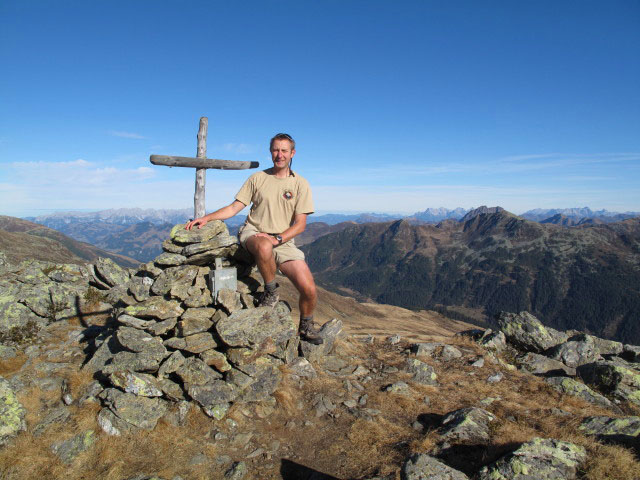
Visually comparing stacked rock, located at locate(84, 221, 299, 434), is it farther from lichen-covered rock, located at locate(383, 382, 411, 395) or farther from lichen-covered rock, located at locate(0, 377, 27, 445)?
lichen-covered rock, located at locate(383, 382, 411, 395)

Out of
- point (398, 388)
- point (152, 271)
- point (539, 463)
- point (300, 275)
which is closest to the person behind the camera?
point (539, 463)

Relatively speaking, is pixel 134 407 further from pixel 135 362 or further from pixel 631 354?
A: pixel 631 354

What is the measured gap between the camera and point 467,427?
9539 millimetres

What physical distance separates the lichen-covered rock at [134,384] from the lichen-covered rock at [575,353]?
1948 centimetres

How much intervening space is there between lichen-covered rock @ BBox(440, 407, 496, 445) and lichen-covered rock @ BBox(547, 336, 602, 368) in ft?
33.9

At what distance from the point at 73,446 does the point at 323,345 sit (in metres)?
9.05

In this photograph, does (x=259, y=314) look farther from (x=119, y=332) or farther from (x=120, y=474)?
(x=120, y=474)

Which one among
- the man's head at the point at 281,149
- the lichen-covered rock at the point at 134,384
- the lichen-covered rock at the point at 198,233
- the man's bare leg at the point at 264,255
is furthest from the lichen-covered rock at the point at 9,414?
the man's head at the point at 281,149

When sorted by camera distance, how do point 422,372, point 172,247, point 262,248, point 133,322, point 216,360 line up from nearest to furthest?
point 262,248 → point 216,360 → point 133,322 → point 172,247 → point 422,372

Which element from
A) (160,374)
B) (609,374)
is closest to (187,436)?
(160,374)

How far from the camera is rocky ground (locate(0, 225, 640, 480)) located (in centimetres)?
827

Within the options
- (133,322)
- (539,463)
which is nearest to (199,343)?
(133,322)

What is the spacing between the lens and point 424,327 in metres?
133

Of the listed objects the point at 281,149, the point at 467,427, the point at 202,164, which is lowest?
the point at 467,427
